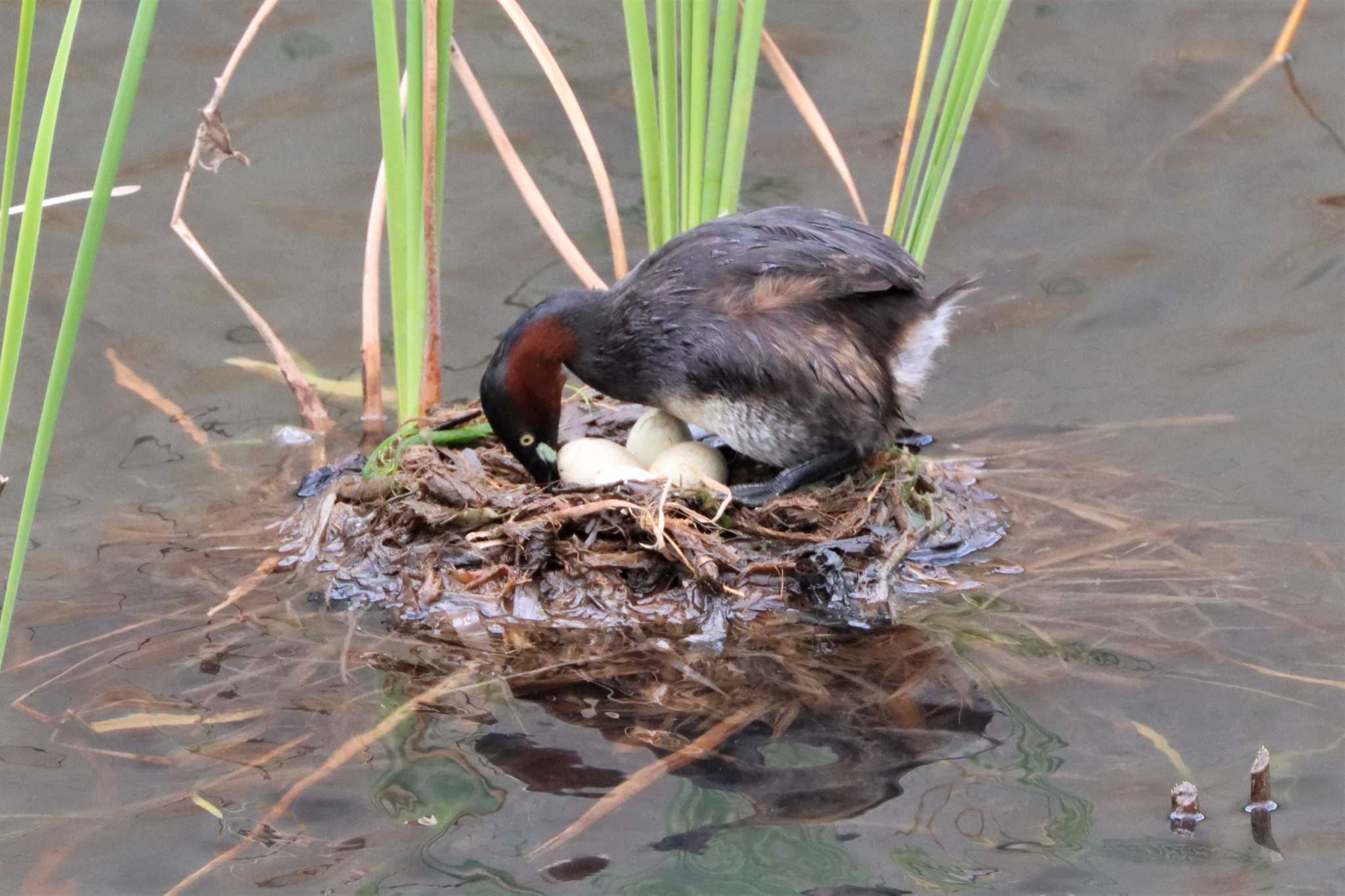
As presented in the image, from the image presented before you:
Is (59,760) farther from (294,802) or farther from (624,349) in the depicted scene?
(624,349)

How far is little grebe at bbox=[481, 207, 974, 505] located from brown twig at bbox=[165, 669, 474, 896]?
0.78 meters

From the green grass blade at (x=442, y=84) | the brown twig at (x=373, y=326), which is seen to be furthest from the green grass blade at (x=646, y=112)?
the brown twig at (x=373, y=326)

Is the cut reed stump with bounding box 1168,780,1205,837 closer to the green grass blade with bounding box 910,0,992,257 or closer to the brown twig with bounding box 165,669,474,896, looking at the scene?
the brown twig with bounding box 165,669,474,896

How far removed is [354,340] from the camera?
532 cm

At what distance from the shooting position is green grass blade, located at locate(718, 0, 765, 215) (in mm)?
3953

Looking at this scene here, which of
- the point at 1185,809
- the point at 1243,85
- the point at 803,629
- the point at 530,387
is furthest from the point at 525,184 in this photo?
the point at 1243,85

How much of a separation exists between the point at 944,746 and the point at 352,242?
333 cm

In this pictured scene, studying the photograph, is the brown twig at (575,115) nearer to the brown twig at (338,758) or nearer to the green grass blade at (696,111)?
the green grass blade at (696,111)

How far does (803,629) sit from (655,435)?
0.77 meters

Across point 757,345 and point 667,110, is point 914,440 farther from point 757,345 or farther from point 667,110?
point 667,110

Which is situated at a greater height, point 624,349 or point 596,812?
point 624,349

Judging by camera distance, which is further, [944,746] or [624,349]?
[624,349]

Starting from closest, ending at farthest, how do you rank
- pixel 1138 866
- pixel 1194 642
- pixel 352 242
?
pixel 1138 866
pixel 1194 642
pixel 352 242

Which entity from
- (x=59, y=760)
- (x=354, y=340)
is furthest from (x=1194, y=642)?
(x=354, y=340)
